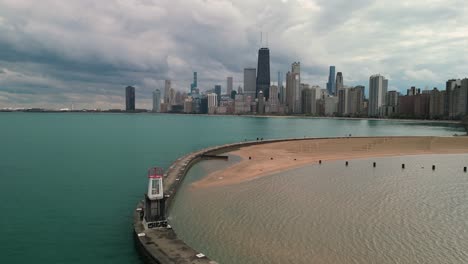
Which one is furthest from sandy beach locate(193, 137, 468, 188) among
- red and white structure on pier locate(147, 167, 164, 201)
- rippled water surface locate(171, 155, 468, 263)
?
red and white structure on pier locate(147, 167, 164, 201)

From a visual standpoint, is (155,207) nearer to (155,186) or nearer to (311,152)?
(155,186)

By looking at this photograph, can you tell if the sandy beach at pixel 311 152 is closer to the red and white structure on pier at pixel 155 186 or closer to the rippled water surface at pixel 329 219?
the rippled water surface at pixel 329 219

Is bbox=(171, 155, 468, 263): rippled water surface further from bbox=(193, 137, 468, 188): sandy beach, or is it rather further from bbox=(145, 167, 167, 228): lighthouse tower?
bbox=(193, 137, 468, 188): sandy beach

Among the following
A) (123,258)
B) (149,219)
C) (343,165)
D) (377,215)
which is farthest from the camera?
(343,165)

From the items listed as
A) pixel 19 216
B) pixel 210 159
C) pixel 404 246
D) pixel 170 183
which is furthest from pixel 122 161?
pixel 404 246

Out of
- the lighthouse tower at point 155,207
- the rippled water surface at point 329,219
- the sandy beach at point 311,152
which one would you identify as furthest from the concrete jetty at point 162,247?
the sandy beach at point 311,152

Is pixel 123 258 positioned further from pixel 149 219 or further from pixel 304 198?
pixel 304 198
